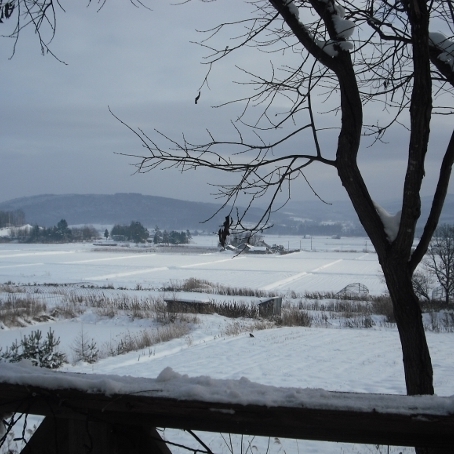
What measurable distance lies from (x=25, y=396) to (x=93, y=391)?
262 mm

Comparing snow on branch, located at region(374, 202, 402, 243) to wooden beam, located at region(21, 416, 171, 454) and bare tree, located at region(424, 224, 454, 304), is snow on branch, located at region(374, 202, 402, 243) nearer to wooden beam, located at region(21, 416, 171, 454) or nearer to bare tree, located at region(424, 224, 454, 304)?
wooden beam, located at region(21, 416, 171, 454)

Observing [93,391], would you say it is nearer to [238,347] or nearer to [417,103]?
[417,103]

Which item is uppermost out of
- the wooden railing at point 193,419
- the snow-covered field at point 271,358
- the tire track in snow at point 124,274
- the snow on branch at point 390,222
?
the snow on branch at point 390,222

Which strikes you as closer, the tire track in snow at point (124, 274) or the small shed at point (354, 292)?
the small shed at point (354, 292)

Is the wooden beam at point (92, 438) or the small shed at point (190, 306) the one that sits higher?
the wooden beam at point (92, 438)

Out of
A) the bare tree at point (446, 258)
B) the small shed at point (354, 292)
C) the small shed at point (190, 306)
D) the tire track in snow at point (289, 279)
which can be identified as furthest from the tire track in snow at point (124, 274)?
the bare tree at point (446, 258)

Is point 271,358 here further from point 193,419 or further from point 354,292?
point 354,292

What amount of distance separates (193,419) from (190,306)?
27151 millimetres

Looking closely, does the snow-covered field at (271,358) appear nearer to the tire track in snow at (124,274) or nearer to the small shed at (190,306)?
the small shed at (190,306)

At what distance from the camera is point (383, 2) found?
146 inches

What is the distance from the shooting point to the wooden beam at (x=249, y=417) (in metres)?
1.58

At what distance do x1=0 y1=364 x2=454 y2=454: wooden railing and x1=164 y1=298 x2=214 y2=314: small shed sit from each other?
2573 cm

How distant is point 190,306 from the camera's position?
28.5 m

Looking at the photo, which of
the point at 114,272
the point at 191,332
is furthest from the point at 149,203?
the point at 191,332
